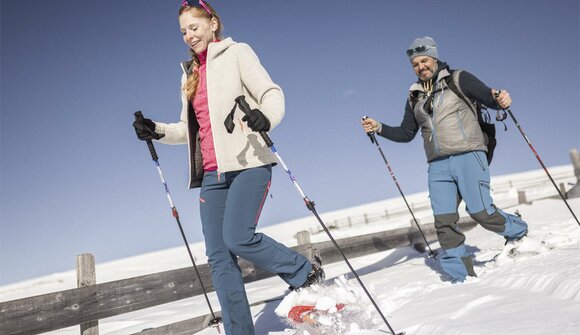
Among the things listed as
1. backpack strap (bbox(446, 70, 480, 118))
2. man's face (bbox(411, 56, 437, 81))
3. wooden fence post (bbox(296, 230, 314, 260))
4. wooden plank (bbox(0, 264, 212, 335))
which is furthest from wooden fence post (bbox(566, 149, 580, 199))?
wooden plank (bbox(0, 264, 212, 335))

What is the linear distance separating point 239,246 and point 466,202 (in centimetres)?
230

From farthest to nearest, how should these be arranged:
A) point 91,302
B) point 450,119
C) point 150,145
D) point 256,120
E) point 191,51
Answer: point 450,119, point 91,302, point 150,145, point 191,51, point 256,120

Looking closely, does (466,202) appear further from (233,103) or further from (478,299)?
(233,103)

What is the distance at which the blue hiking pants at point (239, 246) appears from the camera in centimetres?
262

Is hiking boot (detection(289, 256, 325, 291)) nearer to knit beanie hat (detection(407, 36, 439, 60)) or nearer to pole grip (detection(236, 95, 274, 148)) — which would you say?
pole grip (detection(236, 95, 274, 148))

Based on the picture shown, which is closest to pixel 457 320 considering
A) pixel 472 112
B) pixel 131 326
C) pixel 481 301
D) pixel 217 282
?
pixel 481 301

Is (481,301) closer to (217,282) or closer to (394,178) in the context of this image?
(217,282)

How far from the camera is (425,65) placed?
404cm

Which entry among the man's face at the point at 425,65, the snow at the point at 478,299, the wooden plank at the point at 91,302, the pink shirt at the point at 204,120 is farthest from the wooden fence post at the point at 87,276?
the man's face at the point at 425,65

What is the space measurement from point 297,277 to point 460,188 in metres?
2.00

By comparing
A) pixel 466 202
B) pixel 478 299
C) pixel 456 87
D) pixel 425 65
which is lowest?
pixel 478 299

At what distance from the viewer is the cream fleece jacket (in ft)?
8.85

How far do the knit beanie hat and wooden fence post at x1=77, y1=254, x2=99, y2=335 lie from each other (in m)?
3.63

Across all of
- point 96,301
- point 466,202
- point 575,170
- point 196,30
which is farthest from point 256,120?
point 575,170
